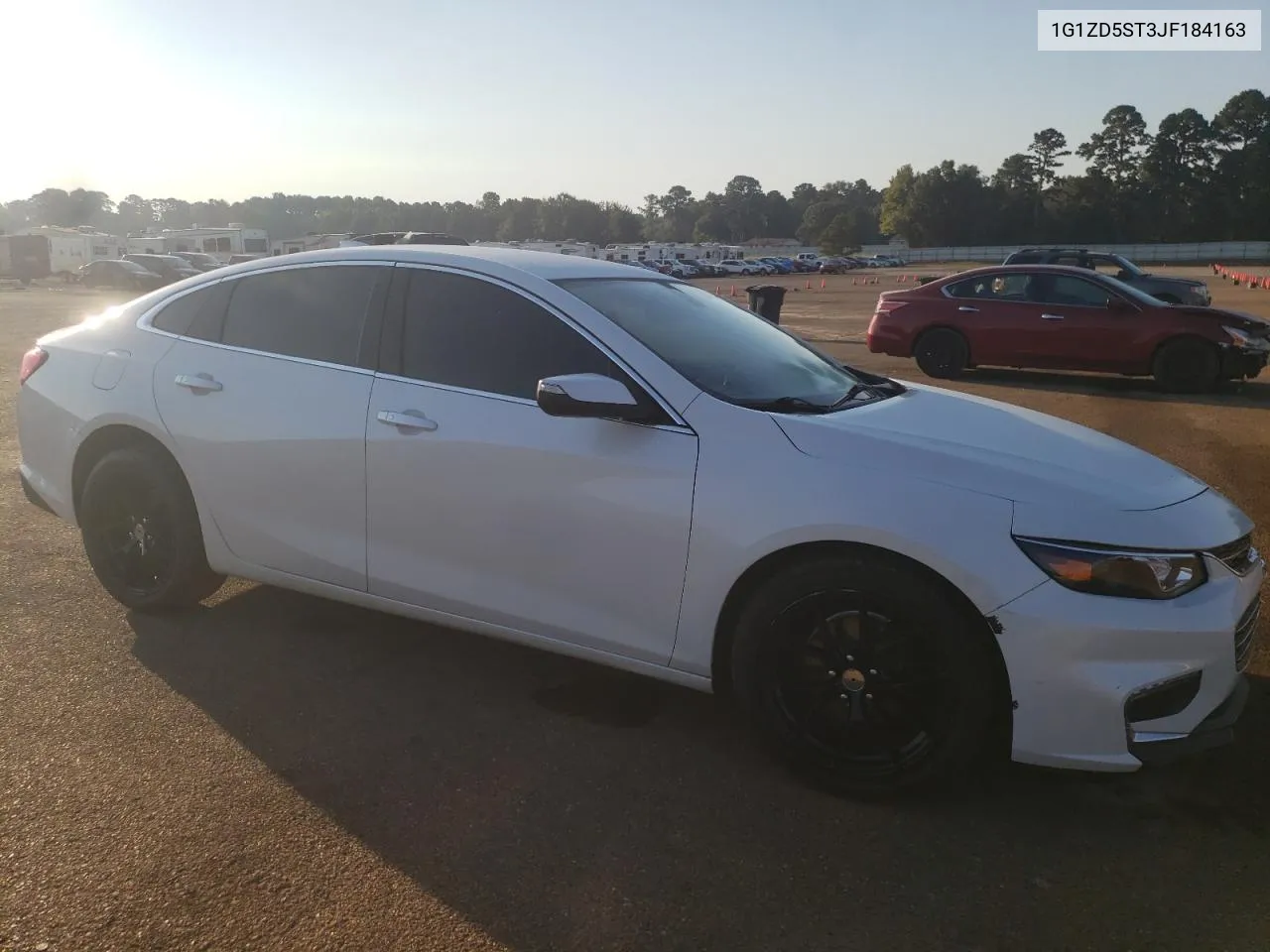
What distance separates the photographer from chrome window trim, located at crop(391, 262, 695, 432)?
130 inches

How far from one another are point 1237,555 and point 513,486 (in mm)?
2252

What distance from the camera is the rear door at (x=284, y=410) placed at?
12.8ft

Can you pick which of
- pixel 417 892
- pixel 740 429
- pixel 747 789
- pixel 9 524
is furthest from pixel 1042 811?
pixel 9 524

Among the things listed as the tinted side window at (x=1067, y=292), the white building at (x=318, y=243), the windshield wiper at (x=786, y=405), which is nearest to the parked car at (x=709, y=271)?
the white building at (x=318, y=243)

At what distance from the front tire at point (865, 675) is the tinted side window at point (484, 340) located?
0.96 metres

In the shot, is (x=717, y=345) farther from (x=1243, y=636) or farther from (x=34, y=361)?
(x=34, y=361)

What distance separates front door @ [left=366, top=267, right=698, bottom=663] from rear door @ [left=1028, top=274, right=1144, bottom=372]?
10.4m

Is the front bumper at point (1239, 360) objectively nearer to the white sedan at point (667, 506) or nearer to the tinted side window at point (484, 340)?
the white sedan at point (667, 506)

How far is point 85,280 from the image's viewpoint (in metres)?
41.2

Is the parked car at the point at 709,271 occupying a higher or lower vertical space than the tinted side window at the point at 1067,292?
higher

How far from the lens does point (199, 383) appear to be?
426 cm

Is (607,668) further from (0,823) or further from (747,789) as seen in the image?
(0,823)

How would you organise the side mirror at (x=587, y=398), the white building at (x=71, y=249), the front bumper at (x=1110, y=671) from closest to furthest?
1. the front bumper at (x=1110, y=671)
2. the side mirror at (x=587, y=398)
3. the white building at (x=71, y=249)

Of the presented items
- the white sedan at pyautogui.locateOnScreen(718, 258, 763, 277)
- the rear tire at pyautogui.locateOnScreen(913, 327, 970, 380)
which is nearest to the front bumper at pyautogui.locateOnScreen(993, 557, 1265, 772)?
the rear tire at pyautogui.locateOnScreen(913, 327, 970, 380)
